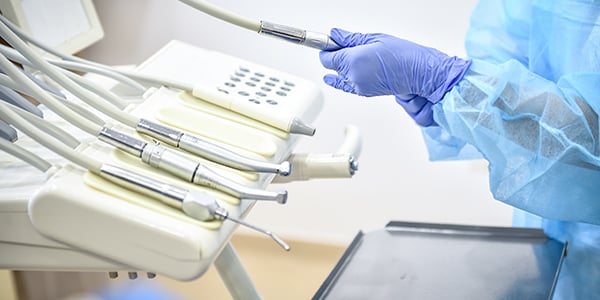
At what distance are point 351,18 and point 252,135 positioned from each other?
3.16 ft

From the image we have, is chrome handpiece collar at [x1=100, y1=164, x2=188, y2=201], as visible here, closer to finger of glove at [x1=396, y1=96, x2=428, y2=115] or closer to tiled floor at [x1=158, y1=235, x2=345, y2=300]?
finger of glove at [x1=396, y1=96, x2=428, y2=115]

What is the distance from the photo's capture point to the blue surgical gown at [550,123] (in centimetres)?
90

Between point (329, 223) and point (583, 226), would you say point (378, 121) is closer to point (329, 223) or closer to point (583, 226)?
point (329, 223)

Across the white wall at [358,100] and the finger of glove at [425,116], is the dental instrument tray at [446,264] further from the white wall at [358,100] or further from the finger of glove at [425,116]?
the white wall at [358,100]

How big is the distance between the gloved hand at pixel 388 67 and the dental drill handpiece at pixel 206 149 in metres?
0.25

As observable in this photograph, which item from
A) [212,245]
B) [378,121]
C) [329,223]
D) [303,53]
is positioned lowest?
[329,223]

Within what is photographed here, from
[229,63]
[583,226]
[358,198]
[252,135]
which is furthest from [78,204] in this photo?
[358,198]

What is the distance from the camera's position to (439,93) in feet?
3.32

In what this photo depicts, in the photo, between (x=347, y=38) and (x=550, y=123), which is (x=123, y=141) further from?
(x=550, y=123)

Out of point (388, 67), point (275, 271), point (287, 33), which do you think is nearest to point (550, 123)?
point (388, 67)

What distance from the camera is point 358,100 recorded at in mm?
1847

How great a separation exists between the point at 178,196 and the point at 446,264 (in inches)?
18.5

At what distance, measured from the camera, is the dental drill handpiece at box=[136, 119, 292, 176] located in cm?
74

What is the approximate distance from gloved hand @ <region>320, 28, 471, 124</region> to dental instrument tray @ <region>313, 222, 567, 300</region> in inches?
8.4
